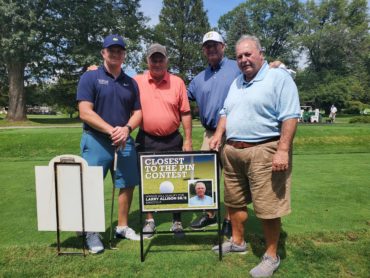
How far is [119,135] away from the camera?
382cm

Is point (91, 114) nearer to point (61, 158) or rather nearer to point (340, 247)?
point (61, 158)

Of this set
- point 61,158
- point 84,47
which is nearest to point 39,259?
point 61,158

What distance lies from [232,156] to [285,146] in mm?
530

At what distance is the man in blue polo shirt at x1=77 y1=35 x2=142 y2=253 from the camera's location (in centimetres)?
389

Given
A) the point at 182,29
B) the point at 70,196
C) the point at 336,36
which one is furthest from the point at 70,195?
the point at 336,36

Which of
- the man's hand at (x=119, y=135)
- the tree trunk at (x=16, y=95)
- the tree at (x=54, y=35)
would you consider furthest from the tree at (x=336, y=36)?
the man's hand at (x=119, y=135)

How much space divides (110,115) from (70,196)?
2.95 ft

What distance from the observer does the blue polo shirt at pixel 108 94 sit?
3939 mm

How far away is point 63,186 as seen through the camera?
3777 millimetres

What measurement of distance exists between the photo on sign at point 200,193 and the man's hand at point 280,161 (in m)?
0.68

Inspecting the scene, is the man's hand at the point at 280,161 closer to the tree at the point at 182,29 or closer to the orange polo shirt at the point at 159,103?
the orange polo shirt at the point at 159,103

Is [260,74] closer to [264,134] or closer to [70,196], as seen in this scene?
[264,134]

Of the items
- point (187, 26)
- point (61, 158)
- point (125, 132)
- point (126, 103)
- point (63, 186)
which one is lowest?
point (63, 186)

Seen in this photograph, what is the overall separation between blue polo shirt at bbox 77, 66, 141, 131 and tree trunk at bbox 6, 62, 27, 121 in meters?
29.4
